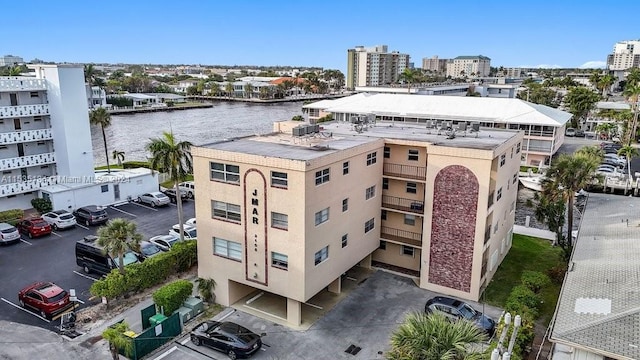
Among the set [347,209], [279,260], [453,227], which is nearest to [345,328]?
[279,260]

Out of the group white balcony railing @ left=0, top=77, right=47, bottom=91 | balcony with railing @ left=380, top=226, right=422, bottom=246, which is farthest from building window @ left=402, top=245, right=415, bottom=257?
white balcony railing @ left=0, top=77, right=47, bottom=91

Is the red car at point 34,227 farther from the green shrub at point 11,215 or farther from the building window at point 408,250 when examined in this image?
the building window at point 408,250

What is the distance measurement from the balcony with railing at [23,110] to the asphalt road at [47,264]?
1134 centimetres

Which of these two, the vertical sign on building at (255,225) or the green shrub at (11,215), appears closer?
the vertical sign on building at (255,225)

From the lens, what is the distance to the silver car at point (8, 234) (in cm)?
3466

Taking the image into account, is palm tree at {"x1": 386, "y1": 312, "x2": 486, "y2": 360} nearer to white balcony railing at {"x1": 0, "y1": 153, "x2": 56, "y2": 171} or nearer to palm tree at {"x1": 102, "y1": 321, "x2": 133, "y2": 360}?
palm tree at {"x1": 102, "y1": 321, "x2": 133, "y2": 360}

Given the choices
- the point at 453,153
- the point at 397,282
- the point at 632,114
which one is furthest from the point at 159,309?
the point at 632,114

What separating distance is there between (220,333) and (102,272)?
1181 cm

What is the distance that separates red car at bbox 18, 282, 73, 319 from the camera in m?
24.5

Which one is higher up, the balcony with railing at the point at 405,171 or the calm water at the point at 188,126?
the balcony with railing at the point at 405,171

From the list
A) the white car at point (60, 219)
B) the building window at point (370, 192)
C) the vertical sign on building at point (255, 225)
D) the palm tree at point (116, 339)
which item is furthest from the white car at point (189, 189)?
the palm tree at point (116, 339)

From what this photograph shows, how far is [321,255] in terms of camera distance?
80.0 feet

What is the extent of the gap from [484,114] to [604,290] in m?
50.6

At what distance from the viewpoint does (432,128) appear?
34.4 m
